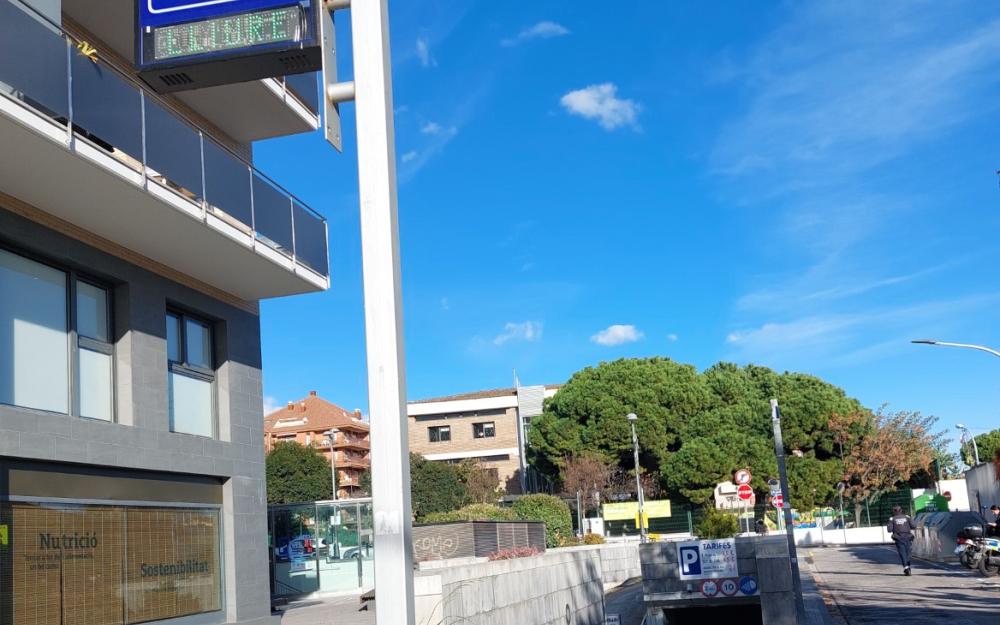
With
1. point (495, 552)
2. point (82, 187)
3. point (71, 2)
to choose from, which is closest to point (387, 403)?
point (82, 187)

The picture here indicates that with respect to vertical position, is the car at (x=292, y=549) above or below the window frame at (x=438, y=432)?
below

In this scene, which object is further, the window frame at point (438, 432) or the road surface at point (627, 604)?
the window frame at point (438, 432)

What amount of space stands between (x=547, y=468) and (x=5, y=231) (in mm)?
54204

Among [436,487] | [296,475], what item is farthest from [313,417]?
[436,487]

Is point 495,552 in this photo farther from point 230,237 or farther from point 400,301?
point 400,301

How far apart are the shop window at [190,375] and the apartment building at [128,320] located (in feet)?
0.10

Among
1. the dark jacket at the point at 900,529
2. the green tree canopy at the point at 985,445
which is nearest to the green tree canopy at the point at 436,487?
the dark jacket at the point at 900,529

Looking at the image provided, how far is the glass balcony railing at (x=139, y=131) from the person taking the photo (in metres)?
9.52

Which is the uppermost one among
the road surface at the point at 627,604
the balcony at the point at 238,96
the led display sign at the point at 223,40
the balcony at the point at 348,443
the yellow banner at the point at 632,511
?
the balcony at the point at 238,96

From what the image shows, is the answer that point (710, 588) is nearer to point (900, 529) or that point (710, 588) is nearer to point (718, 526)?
point (718, 526)

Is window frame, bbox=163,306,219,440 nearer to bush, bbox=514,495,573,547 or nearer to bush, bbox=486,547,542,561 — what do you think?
bush, bbox=486,547,542,561

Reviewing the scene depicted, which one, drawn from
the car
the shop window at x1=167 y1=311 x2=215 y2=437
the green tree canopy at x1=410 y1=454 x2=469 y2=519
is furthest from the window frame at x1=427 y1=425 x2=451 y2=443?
the shop window at x1=167 y1=311 x2=215 y2=437

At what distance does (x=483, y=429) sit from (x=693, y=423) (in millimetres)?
23831

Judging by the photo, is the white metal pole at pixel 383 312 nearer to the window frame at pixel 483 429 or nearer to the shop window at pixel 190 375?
the shop window at pixel 190 375
